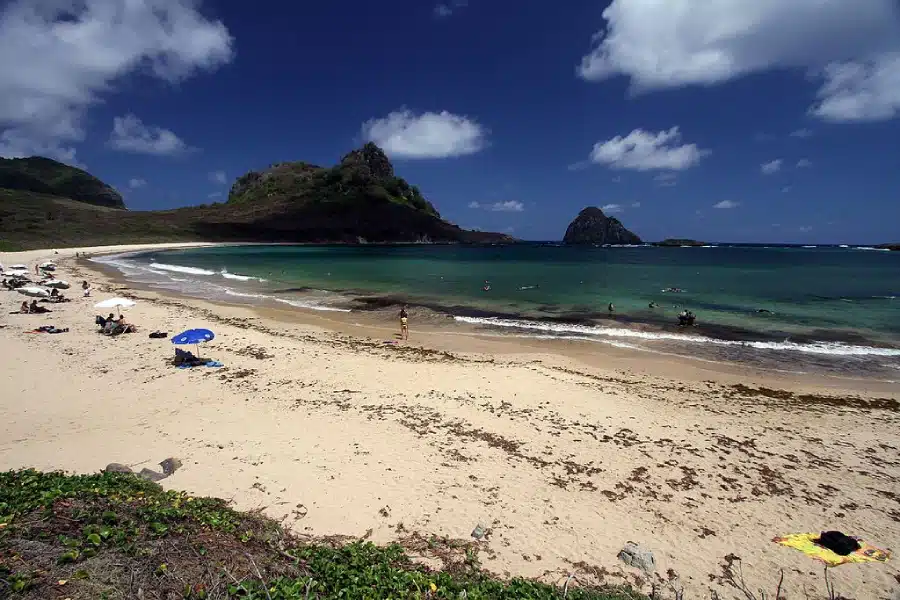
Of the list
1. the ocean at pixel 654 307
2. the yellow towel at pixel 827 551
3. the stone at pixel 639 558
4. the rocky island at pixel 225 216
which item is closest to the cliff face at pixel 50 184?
the rocky island at pixel 225 216

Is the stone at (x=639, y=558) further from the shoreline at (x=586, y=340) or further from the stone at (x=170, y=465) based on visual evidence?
the shoreline at (x=586, y=340)

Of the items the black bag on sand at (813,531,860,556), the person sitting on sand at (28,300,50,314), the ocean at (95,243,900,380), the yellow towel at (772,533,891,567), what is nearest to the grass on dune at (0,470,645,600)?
the yellow towel at (772,533,891,567)

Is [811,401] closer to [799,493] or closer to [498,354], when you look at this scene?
[799,493]

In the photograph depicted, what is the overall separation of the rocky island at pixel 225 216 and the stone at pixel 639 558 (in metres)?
108

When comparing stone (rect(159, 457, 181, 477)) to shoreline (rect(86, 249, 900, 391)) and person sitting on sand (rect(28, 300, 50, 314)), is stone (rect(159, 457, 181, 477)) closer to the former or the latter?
shoreline (rect(86, 249, 900, 391))

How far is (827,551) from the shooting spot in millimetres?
6297

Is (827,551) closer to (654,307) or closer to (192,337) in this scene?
(192,337)

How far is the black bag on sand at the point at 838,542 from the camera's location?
20.5ft

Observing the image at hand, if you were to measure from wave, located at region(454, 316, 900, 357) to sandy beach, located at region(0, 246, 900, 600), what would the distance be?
421 cm

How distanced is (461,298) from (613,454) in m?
24.1

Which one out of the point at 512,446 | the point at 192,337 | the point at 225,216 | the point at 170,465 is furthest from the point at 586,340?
the point at 225,216

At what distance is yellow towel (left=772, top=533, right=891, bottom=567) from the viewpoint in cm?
616

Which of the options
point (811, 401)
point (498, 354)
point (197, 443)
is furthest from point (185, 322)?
point (811, 401)

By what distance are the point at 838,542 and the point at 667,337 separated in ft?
50.0
